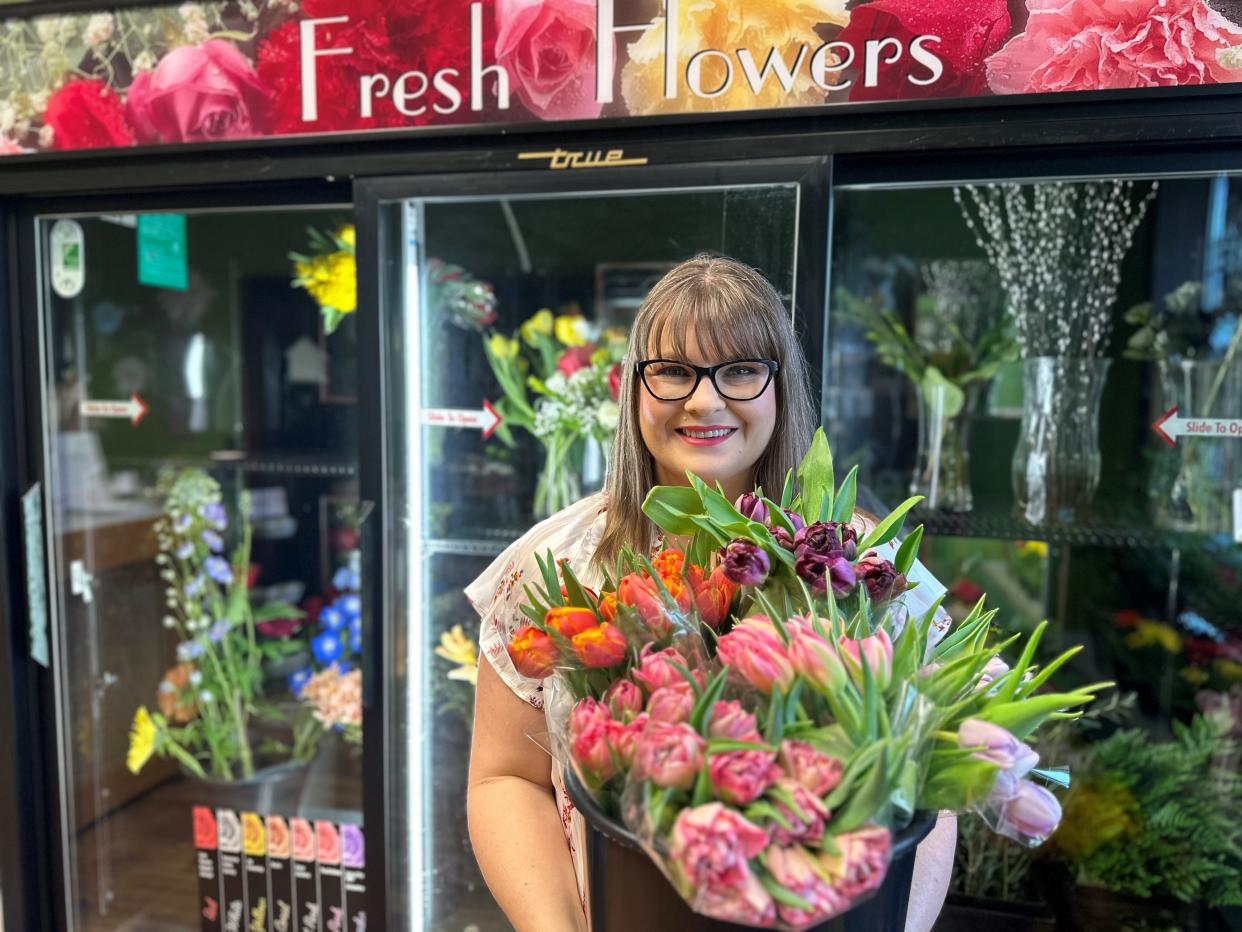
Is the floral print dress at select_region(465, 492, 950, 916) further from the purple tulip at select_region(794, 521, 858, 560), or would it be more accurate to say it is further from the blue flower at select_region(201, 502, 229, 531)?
the blue flower at select_region(201, 502, 229, 531)

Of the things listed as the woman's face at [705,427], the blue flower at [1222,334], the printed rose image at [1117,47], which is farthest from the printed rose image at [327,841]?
the blue flower at [1222,334]

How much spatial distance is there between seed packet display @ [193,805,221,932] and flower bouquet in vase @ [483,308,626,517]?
1.11 meters

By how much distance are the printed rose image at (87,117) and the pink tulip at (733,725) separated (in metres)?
1.77

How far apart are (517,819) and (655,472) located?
1.55ft

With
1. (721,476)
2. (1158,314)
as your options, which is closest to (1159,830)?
(1158,314)

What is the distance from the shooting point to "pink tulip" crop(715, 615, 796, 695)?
2.07 feet

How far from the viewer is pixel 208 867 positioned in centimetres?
215

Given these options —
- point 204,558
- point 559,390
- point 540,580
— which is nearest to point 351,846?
point 204,558

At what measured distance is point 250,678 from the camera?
242 cm

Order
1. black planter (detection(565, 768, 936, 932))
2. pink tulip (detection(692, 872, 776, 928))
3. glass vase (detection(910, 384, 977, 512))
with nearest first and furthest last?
pink tulip (detection(692, 872, 776, 928)) < black planter (detection(565, 768, 936, 932)) < glass vase (detection(910, 384, 977, 512))

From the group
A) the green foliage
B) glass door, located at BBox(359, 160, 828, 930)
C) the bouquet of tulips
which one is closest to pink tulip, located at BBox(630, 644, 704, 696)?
the bouquet of tulips

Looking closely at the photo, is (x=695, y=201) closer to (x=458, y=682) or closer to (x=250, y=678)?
(x=458, y=682)

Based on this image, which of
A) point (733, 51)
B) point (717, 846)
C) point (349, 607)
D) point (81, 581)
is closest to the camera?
point (717, 846)

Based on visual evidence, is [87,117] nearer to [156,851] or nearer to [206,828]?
[206,828]
